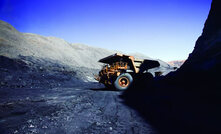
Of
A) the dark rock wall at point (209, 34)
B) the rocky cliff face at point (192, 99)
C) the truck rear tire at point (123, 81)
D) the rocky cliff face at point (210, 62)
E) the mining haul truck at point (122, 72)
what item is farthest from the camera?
the dark rock wall at point (209, 34)

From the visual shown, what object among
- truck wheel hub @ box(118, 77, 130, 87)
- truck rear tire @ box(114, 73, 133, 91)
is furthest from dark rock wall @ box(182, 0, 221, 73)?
truck wheel hub @ box(118, 77, 130, 87)

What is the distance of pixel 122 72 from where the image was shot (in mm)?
7434

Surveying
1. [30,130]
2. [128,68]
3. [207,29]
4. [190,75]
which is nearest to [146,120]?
[30,130]

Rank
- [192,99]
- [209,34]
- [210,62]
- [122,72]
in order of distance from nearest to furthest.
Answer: [192,99], [210,62], [122,72], [209,34]

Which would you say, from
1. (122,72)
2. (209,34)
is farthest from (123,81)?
(209,34)

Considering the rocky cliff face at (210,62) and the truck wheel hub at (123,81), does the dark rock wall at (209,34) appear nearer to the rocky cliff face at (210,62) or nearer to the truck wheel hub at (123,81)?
the rocky cliff face at (210,62)

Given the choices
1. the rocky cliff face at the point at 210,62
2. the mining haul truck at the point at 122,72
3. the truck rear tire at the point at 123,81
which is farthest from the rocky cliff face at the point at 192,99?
the mining haul truck at the point at 122,72

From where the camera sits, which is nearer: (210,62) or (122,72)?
(210,62)

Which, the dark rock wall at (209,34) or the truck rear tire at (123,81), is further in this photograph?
the dark rock wall at (209,34)

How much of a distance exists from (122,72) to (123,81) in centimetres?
65

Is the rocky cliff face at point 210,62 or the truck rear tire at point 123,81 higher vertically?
the rocky cliff face at point 210,62

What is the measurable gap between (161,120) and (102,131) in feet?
4.03

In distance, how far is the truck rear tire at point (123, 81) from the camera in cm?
686

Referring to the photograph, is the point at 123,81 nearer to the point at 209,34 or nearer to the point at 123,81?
the point at 123,81
